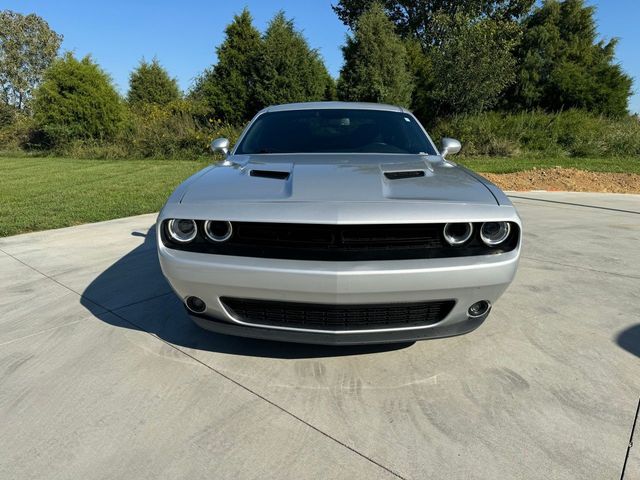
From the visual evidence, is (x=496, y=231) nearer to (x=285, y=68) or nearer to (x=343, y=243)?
(x=343, y=243)

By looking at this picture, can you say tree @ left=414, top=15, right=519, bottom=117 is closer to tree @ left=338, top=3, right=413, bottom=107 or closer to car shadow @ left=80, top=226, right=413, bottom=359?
tree @ left=338, top=3, right=413, bottom=107

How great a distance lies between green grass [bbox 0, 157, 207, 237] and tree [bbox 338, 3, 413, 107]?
7566mm

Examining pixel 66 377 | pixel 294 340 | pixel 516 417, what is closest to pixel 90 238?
pixel 66 377

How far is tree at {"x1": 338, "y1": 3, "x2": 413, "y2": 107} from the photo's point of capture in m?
18.0

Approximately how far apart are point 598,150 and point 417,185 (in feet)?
52.7

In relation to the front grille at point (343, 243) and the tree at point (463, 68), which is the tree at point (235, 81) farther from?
the front grille at point (343, 243)

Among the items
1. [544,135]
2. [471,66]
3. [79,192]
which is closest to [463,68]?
[471,66]

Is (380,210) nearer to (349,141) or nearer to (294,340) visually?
(294,340)

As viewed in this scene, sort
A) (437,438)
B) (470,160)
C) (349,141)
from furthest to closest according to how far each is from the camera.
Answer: (470,160), (349,141), (437,438)

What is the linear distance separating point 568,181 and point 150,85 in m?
27.2

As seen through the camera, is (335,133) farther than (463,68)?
No

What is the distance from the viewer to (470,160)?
47.9ft

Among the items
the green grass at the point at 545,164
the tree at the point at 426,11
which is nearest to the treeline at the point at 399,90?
the green grass at the point at 545,164

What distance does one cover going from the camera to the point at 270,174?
259 cm
